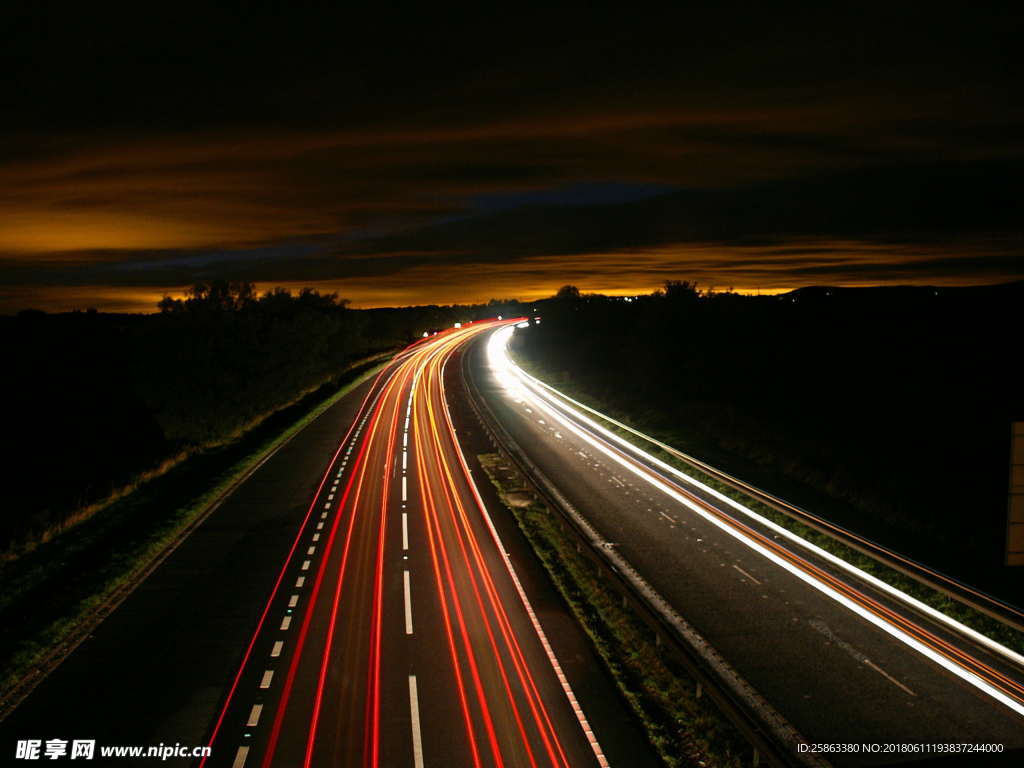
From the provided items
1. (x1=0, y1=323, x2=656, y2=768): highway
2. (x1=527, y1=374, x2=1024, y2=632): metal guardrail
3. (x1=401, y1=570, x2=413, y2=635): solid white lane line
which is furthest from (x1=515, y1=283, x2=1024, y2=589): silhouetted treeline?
(x1=401, y1=570, x2=413, y2=635): solid white lane line

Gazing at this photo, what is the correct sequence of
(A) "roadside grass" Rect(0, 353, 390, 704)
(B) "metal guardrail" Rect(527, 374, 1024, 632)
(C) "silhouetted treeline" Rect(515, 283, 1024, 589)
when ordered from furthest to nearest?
(C) "silhouetted treeline" Rect(515, 283, 1024, 589), (B) "metal guardrail" Rect(527, 374, 1024, 632), (A) "roadside grass" Rect(0, 353, 390, 704)

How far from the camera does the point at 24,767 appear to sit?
10.9m

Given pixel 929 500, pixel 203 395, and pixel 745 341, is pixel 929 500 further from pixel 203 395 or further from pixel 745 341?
pixel 203 395

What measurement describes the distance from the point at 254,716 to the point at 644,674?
23.9ft

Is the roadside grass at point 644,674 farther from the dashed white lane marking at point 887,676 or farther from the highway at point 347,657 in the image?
the dashed white lane marking at point 887,676

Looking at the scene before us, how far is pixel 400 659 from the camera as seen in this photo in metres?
14.0

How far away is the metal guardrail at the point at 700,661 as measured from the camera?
35.7 feet

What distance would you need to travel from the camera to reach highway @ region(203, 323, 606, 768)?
37.0 feet

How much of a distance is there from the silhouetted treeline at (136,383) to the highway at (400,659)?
1371 cm

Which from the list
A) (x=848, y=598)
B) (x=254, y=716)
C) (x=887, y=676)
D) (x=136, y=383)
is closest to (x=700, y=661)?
(x=887, y=676)

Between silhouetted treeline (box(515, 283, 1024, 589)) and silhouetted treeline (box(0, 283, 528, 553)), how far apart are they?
97.4 feet

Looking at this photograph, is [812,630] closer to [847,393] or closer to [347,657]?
[347,657]

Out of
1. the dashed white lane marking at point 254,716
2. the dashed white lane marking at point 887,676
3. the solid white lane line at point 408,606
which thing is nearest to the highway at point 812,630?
the dashed white lane marking at point 887,676

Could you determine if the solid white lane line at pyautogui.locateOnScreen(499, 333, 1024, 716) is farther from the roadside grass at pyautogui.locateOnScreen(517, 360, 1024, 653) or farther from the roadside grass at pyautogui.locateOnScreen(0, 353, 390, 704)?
the roadside grass at pyautogui.locateOnScreen(0, 353, 390, 704)
